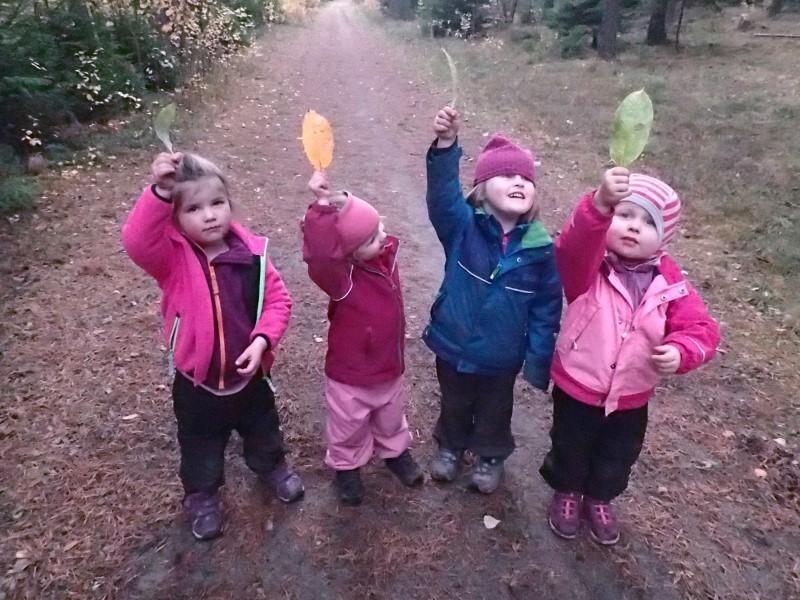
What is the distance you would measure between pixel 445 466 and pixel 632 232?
1.57m

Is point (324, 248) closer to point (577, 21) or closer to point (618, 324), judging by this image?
point (618, 324)

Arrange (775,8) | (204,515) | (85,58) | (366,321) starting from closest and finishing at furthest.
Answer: (366,321) → (204,515) → (85,58) → (775,8)

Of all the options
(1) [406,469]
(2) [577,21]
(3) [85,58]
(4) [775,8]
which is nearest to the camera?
(1) [406,469]

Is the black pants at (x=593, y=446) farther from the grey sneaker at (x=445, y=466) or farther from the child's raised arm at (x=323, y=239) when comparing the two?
the child's raised arm at (x=323, y=239)

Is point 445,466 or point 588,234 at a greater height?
point 588,234

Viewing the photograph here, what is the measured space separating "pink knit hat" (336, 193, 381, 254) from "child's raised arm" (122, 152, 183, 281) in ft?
2.09

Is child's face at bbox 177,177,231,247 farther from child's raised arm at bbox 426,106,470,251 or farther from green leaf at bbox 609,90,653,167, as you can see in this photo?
green leaf at bbox 609,90,653,167

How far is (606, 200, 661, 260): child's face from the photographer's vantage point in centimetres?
233

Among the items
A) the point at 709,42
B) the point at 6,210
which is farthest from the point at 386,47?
the point at 6,210

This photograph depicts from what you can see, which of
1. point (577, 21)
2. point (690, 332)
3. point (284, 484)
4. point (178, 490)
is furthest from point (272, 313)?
point (577, 21)

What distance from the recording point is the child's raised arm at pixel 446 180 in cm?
242

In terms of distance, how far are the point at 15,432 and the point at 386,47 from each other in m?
21.0

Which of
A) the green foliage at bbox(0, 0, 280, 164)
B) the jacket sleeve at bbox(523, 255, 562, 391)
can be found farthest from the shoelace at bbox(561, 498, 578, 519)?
the green foliage at bbox(0, 0, 280, 164)

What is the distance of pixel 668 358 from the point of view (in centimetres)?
223
